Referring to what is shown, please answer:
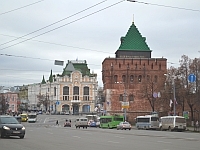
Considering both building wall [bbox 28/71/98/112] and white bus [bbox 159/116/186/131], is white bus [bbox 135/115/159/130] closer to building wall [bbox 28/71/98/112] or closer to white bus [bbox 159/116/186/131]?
white bus [bbox 159/116/186/131]

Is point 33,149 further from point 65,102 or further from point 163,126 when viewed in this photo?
point 65,102

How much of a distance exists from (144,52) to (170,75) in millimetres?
21516

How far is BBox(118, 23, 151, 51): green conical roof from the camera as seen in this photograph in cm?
9312

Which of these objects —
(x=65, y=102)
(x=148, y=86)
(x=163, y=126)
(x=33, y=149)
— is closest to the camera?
(x=33, y=149)

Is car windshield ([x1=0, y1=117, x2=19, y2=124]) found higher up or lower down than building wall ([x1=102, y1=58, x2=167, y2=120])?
lower down

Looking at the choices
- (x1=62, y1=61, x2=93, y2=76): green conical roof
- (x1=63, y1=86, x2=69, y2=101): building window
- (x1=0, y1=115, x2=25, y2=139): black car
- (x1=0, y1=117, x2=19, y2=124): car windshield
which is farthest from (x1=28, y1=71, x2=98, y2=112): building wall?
(x1=0, y1=115, x2=25, y2=139): black car

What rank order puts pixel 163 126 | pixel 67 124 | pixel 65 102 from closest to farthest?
pixel 163 126, pixel 67 124, pixel 65 102

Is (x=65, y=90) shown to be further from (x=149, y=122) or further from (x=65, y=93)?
(x=149, y=122)

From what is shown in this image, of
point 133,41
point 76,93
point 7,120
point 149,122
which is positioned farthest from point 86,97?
point 7,120

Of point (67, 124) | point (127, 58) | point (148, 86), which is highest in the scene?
point (127, 58)

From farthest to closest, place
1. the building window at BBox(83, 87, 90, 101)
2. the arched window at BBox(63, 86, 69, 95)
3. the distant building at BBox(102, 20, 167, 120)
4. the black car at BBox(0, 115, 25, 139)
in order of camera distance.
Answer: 1. the building window at BBox(83, 87, 90, 101)
2. the arched window at BBox(63, 86, 69, 95)
3. the distant building at BBox(102, 20, 167, 120)
4. the black car at BBox(0, 115, 25, 139)

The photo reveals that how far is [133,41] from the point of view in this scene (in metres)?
93.7

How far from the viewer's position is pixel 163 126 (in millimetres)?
56938

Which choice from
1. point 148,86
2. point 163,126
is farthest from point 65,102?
point 163,126
